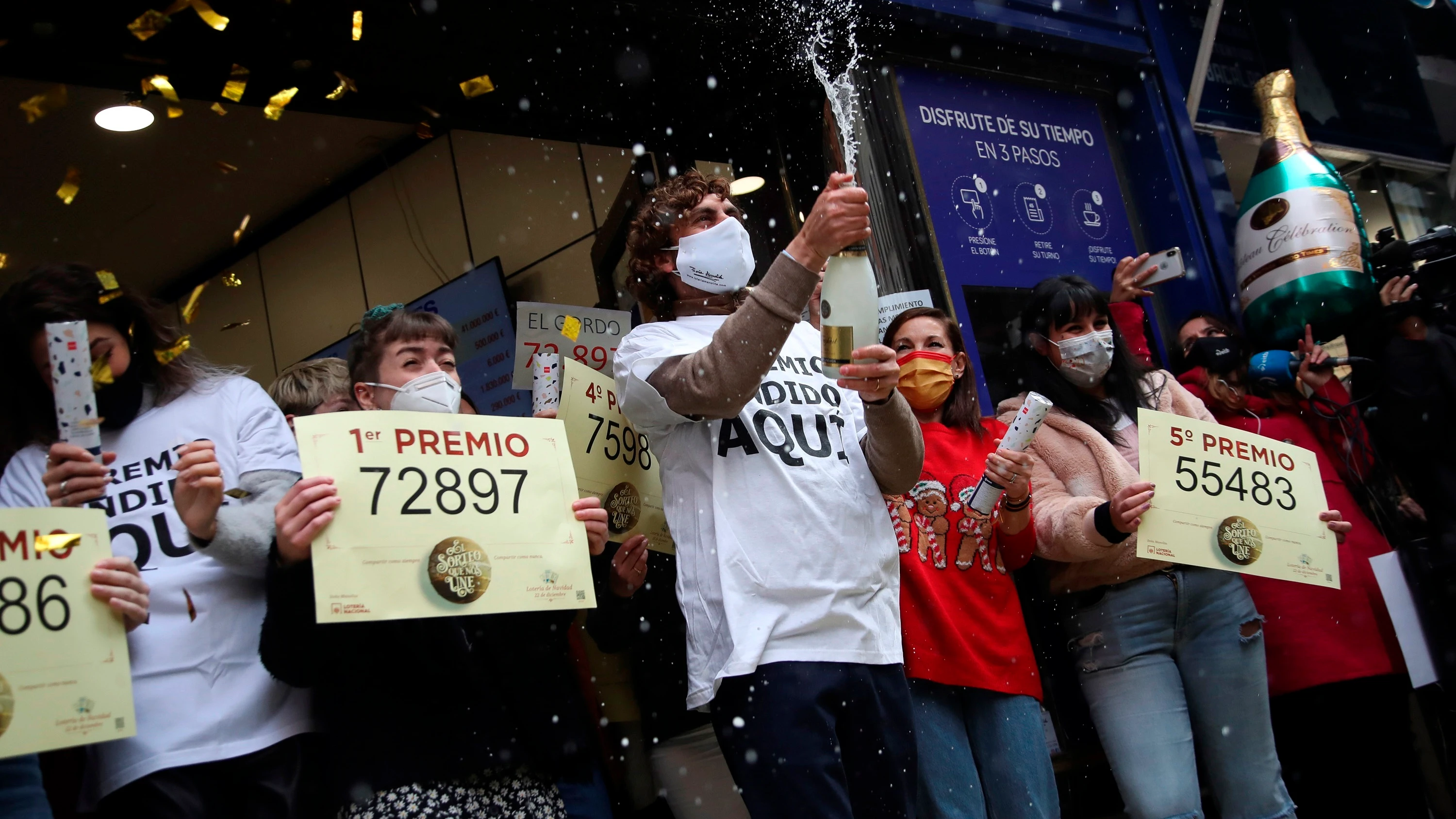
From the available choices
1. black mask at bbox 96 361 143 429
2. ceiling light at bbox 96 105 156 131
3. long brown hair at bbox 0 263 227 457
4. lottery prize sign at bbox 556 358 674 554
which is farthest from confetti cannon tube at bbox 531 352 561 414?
ceiling light at bbox 96 105 156 131

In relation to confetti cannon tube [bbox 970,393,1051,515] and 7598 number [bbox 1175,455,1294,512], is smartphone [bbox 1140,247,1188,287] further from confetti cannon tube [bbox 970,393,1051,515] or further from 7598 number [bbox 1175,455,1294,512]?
confetti cannon tube [bbox 970,393,1051,515]

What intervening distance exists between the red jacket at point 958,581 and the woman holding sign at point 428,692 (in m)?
1.01

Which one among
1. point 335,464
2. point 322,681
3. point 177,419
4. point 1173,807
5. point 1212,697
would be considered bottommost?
point 1173,807

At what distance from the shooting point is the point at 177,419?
2.57m

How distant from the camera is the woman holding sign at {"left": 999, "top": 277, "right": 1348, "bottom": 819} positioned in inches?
128

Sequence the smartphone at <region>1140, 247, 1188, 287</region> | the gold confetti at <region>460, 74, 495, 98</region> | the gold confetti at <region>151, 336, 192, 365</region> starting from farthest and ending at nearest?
the smartphone at <region>1140, 247, 1188, 287</region> < the gold confetti at <region>460, 74, 495, 98</region> < the gold confetti at <region>151, 336, 192, 365</region>

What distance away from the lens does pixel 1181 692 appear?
335cm

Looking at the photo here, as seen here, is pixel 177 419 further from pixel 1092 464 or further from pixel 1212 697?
pixel 1212 697

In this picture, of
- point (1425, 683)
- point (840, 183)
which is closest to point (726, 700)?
point (840, 183)

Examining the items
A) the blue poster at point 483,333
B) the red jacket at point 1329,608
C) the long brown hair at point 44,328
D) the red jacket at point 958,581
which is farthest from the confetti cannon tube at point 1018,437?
the blue poster at point 483,333

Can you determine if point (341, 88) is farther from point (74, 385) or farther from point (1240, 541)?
point (1240, 541)

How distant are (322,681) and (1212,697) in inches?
99.9

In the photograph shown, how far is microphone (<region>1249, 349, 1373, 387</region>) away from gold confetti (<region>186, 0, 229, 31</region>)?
12.8 ft

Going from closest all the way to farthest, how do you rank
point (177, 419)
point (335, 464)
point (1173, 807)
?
1. point (335, 464)
2. point (177, 419)
3. point (1173, 807)
